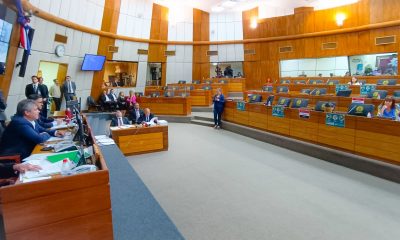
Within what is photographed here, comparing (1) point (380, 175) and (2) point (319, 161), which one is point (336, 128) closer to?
(2) point (319, 161)

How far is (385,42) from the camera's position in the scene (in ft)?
34.7

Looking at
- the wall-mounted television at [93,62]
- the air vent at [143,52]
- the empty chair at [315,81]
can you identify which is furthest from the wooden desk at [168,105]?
the empty chair at [315,81]

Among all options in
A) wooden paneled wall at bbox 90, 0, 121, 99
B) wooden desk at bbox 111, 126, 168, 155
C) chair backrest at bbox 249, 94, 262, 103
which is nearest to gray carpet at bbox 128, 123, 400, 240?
wooden desk at bbox 111, 126, 168, 155

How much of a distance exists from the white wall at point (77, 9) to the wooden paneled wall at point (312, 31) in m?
7.73

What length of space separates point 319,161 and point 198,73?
10982mm

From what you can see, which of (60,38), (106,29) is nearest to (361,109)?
(60,38)

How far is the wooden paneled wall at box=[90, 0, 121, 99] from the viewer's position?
11.2 meters

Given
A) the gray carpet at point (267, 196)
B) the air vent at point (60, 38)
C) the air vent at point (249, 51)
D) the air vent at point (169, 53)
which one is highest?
the air vent at point (249, 51)

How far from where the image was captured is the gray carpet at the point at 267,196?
2.69 metres

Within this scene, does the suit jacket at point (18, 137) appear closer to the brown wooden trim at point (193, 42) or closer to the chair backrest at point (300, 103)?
the chair backrest at point (300, 103)

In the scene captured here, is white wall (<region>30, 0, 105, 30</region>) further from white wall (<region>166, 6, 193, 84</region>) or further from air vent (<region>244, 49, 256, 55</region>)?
air vent (<region>244, 49, 256, 55</region>)

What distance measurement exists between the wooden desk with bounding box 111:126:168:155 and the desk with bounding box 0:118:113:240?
3.90 m

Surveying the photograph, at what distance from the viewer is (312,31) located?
495 inches

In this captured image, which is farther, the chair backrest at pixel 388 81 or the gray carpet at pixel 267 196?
the chair backrest at pixel 388 81
